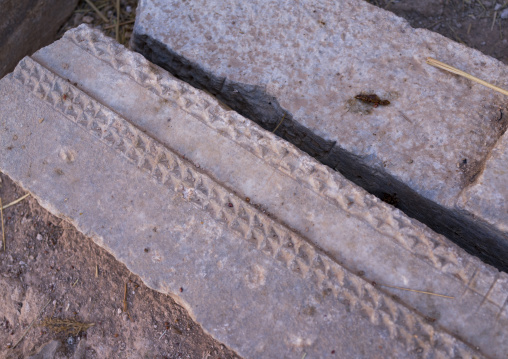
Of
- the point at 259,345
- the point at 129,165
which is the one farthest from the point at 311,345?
the point at 129,165

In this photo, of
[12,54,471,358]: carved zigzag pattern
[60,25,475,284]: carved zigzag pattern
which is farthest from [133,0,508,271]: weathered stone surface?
[12,54,471,358]: carved zigzag pattern

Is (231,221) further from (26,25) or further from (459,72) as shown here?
(26,25)

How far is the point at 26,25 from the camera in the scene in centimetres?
269

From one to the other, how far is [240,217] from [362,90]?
34.7 inches

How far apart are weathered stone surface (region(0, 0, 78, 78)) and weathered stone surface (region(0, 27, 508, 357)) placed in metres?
0.72

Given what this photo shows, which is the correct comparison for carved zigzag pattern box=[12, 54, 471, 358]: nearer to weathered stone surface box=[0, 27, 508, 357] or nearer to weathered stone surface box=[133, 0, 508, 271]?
weathered stone surface box=[0, 27, 508, 357]

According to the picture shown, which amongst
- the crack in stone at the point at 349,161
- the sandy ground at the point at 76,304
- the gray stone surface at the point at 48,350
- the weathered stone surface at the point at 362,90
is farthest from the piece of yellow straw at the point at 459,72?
the gray stone surface at the point at 48,350

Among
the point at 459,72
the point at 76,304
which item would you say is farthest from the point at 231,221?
the point at 459,72

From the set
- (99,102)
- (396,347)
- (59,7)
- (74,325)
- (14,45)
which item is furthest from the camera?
(59,7)

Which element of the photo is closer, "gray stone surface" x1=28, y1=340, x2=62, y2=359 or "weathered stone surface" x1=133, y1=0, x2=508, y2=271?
"weathered stone surface" x1=133, y1=0, x2=508, y2=271

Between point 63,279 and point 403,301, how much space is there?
66.4 inches

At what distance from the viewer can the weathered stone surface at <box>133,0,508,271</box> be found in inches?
74.6

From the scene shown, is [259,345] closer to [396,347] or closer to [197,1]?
[396,347]

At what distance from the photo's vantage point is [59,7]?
289 centimetres
